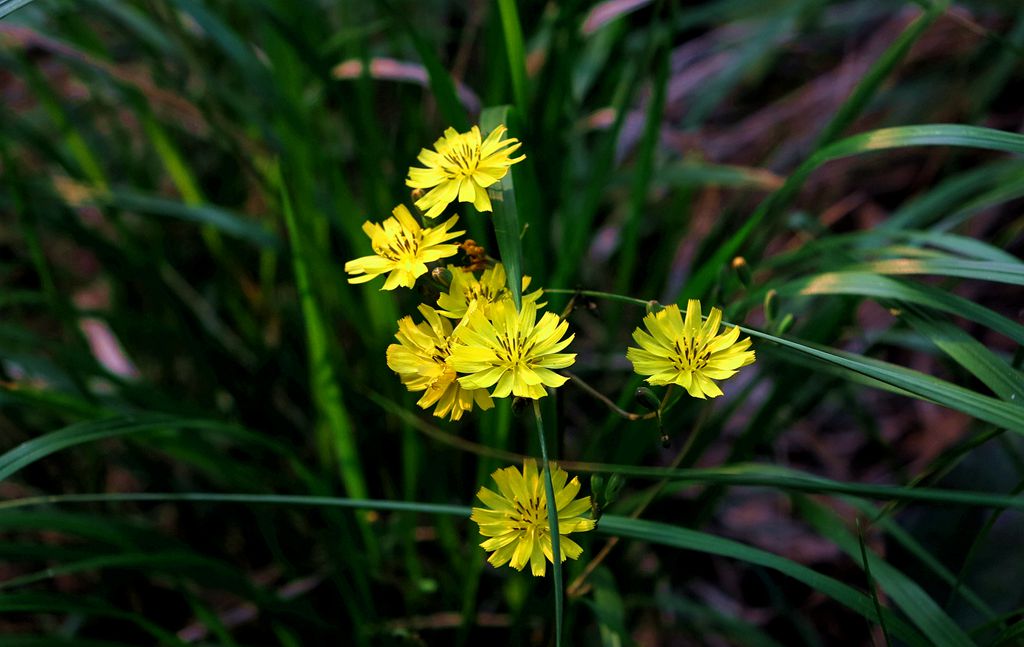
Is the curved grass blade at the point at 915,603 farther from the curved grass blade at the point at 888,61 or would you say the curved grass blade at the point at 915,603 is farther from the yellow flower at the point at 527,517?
the curved grass blade at the point at 888,61

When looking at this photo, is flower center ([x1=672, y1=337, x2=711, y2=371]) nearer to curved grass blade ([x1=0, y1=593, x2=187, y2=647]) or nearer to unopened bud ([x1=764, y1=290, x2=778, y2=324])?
unopened bud ([x1=764, y1=290, x2=778, y2=324])

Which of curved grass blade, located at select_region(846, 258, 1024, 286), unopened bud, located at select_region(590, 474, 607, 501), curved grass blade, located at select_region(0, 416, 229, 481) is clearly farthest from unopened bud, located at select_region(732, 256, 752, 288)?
curved grass blade, located at select_region(0, 416, 229, 481)

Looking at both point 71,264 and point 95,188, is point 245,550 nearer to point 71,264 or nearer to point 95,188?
point 95,188

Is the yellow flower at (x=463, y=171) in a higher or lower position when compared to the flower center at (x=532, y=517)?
higher

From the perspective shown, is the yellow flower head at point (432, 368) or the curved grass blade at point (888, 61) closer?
the yellow flower head at point (432, 368)

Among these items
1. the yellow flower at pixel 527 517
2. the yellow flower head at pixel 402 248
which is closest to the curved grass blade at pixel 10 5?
the yellow flower head at pixel 402 248
